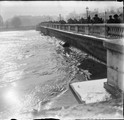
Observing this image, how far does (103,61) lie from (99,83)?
7.53 meters

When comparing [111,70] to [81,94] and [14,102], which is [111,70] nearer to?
[81,94]

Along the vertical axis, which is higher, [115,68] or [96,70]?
[115,68]

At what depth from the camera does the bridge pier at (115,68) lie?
12.4ft

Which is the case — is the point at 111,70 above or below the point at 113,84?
above

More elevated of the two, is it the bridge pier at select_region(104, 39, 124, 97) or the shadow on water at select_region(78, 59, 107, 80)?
the bridge pier at select_region(104, 39, 124, 97)

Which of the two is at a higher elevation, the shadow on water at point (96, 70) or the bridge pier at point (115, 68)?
the bridge pier at point (115, 68)

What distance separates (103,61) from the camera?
12266mm

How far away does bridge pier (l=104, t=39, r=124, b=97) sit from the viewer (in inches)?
149

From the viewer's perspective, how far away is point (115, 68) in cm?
401

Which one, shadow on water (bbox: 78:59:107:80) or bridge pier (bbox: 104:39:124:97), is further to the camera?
shadow on water (bbox: 78:59:107:80)

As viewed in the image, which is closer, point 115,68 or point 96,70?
point 115,68

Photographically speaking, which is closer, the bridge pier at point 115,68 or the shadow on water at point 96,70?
the bridge pier at point 115,68

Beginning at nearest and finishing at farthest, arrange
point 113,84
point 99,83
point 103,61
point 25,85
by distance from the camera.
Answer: point 113,84
point 99,83
point 25,85
point 103,61

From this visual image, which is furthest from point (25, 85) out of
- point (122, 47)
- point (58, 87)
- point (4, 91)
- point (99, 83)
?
point (122, 47)
